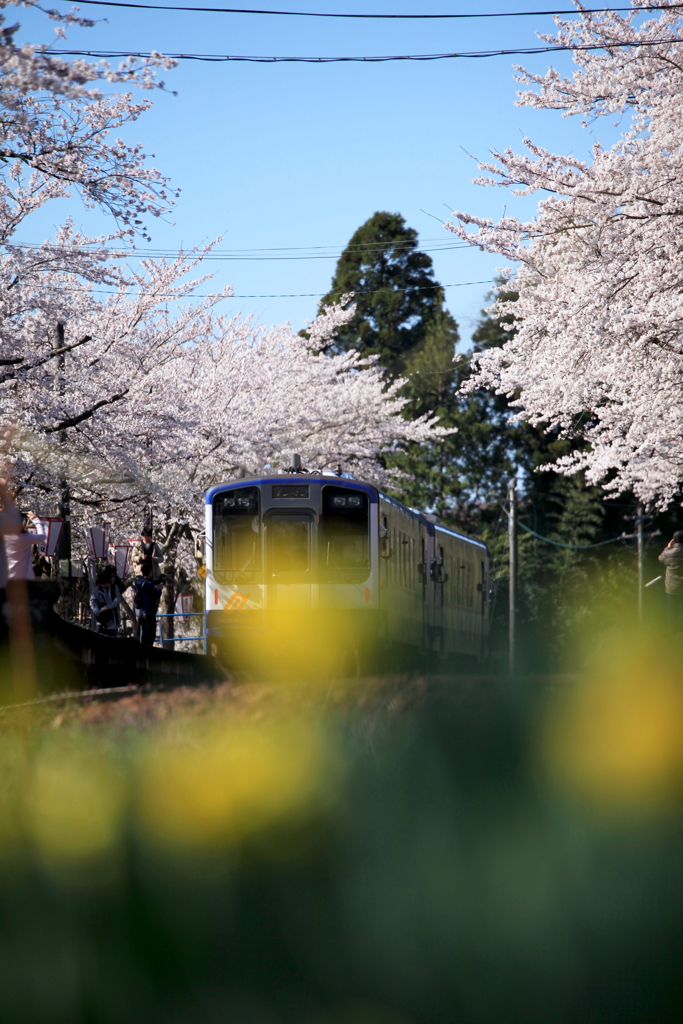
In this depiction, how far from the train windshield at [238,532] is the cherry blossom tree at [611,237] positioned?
484cm

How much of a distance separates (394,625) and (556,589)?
117 ft

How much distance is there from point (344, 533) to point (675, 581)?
4341 mm

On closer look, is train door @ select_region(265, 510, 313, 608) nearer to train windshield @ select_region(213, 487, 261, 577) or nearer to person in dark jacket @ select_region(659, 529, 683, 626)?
train windshield @ select_region(213, 487, 261, 577)

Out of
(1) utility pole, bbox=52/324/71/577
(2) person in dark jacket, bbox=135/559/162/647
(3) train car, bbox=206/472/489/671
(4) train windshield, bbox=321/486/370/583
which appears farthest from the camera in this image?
(1) utility pole, bbox=52/324/71/577

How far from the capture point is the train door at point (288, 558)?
1537 cm

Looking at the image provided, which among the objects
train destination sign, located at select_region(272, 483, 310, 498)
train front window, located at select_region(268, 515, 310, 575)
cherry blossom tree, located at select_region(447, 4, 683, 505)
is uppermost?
cherry blossom tree, located at select_region(447, 4, 683, 505)

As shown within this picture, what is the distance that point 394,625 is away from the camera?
55.3 feet

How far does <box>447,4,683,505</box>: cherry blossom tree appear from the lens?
14594 millimetres

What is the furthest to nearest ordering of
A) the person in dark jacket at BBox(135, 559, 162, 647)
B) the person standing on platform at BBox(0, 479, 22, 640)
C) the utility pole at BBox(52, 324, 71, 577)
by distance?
the utility pole at BBox(52, 324, 71, 577)
the person in dark jacket at BBox(135, 559, 162, 647)
the person standing on platform at BBox(0, 479, 22, 640)

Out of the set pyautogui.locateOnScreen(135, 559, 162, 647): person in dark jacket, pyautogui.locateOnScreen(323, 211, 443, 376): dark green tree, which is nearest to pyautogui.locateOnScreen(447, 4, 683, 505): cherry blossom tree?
pyautogui.locateOnScreen(135, 559, 162, 647): person in dark jacket

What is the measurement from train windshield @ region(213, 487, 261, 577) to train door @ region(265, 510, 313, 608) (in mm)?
201

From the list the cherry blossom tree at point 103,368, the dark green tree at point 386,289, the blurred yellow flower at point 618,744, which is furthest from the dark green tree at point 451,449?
the blurred yellow flower at point 618,744

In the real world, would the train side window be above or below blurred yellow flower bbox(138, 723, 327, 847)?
above

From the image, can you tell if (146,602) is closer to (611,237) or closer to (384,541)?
(384,541)
